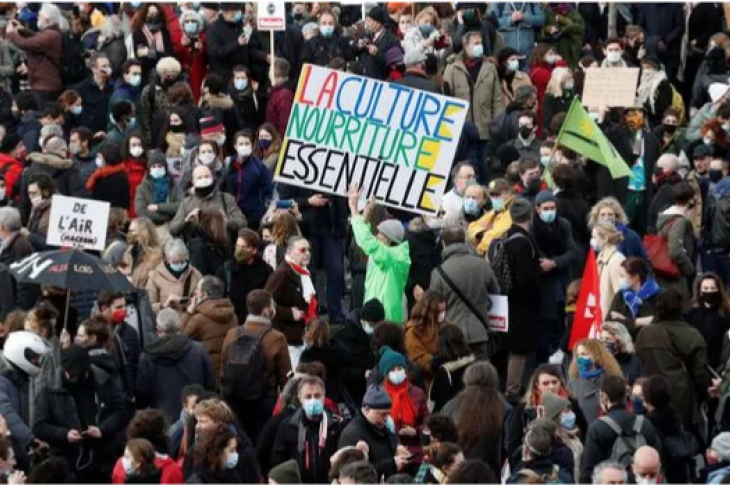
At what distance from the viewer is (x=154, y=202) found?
2328cm

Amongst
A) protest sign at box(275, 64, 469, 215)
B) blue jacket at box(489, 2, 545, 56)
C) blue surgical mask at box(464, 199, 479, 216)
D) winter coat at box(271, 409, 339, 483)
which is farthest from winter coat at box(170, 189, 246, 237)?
blue jacket at box(489, 2, 545, 56)

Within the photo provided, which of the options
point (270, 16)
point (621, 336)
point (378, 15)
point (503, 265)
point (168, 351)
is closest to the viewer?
point (168, 351)

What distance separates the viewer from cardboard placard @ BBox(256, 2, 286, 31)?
26.9m

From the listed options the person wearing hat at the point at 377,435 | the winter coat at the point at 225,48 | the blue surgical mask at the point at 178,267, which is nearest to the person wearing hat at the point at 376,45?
the winter coat at the point at 225,48

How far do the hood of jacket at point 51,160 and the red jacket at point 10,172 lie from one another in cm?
52

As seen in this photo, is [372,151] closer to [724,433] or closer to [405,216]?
[405,216]

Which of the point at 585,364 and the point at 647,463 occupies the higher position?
the point at 585,364

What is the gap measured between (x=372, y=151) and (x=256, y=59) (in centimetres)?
638

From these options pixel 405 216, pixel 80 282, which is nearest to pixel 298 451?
pixel 80 282

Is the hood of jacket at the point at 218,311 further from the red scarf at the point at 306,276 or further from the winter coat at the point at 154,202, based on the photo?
the winter coat at the point at 154,202

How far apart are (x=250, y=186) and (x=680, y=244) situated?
3.97 metres

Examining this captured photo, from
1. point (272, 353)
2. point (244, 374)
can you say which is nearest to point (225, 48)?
point (272, 353)

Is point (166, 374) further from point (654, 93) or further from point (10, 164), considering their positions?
point (654, 93)

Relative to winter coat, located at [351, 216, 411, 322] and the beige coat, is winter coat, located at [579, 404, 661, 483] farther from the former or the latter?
winter coat, located at [351, 216, 411, 322]
